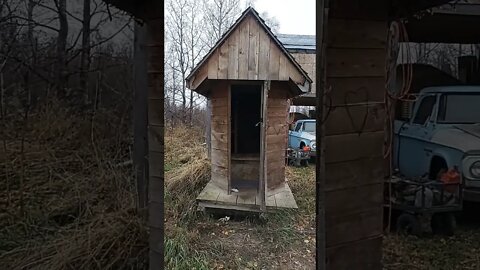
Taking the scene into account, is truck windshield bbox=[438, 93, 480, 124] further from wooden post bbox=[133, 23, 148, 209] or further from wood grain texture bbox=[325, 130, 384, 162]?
wooden post bbox=[133, 23, 148, 209]

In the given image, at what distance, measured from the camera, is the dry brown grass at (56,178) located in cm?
189

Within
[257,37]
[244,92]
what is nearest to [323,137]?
[257,37]

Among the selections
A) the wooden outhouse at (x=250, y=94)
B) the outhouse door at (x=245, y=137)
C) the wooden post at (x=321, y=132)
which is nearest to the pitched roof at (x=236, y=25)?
the wooden outhouse at (x=250, y=94)

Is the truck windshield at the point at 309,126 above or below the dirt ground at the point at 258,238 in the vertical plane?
above

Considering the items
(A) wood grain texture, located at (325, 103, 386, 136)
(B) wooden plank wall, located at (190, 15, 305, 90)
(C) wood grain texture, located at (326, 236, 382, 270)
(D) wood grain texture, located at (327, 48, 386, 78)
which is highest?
(B) wooden plank wall, located at (190, 15, 305, 90)

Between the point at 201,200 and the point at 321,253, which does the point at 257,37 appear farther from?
the point at 321,253

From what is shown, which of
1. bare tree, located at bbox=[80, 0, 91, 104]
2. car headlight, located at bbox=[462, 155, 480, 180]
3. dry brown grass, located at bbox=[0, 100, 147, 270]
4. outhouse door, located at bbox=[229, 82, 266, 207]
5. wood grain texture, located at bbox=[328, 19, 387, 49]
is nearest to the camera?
wood grain texture, located at bbox=[328, 19, 387, 49]

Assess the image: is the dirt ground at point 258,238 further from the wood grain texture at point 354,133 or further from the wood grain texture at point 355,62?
the wood grain texture at point 355,62

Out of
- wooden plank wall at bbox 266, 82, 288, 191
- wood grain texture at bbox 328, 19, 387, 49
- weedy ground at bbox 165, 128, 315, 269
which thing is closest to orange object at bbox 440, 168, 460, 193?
weedy ground at bbox 165, 128, 315, 269

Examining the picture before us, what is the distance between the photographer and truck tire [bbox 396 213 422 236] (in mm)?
2203

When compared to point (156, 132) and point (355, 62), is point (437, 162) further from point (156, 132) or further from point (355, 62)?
point (156, 132)

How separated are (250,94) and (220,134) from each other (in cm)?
76

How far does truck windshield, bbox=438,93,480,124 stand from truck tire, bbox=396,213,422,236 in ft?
2.12

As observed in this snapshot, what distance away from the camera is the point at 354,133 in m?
1.21
